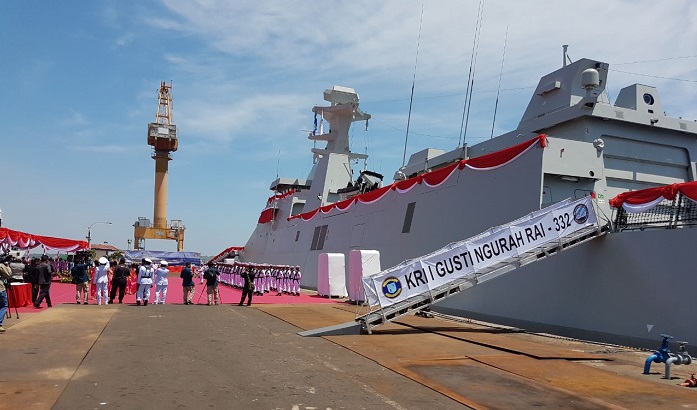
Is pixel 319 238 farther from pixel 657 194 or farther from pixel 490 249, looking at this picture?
pixel 657 194

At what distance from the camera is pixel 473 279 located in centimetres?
1156

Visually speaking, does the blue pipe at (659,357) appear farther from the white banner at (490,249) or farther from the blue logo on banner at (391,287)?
the blue logo on banner at (391,287)

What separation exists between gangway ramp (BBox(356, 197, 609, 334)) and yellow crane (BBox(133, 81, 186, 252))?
162ft

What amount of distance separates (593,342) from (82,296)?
1385 centimetres

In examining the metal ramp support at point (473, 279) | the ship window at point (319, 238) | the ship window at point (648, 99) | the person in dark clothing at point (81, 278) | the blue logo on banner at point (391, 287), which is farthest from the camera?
the ship window at point (319, 238)

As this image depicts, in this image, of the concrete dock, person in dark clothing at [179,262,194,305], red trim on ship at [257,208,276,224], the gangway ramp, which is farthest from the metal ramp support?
red trim on ship at [257,208,276,224]

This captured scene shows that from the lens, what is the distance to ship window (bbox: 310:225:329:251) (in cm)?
2716

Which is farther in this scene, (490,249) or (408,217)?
(408,217)

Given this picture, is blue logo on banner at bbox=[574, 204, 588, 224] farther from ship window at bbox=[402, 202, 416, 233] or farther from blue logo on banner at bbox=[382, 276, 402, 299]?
ship window at bbox=[402, 202, 416, 233]

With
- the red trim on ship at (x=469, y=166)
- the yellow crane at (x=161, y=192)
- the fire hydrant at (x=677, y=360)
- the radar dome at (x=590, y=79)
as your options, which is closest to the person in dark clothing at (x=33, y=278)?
the red trim on ship at (x=469, y=166)

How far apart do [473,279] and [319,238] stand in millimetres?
16658

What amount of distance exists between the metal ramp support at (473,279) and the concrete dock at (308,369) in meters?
0.36

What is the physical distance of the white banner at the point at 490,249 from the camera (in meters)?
11.2

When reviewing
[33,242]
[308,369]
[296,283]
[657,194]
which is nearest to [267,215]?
[33,242]
